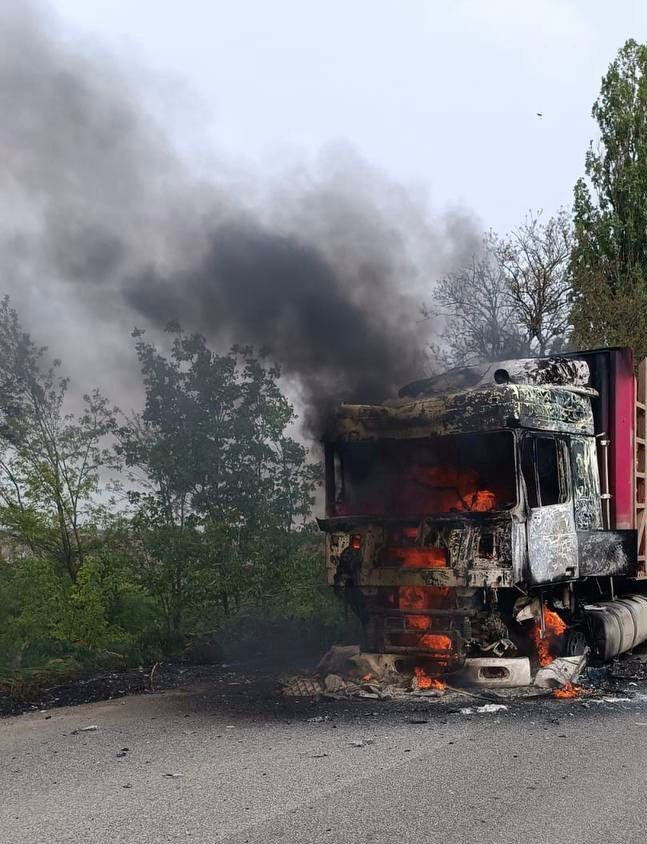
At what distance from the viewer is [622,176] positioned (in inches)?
1002

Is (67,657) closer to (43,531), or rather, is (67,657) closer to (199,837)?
(43,531)

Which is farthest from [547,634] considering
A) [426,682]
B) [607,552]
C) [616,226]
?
[616,226]

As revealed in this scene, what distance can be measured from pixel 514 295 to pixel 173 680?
568 inches

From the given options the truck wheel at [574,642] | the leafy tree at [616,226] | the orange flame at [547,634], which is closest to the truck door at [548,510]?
the orange flame at [547,634]

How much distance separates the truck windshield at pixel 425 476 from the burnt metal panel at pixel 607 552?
137cm

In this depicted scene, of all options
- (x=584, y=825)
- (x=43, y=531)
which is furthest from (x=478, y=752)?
A: (x=43, y=531)

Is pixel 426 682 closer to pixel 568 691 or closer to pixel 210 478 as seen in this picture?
pixel 568 691

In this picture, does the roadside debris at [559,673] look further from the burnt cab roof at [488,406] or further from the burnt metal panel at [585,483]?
the burnt cab roof at [488,406]

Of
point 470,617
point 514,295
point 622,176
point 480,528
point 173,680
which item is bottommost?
point 173,680

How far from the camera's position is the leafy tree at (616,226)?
20.7m

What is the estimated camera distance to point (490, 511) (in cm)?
905

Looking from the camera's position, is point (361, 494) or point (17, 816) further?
point (361, 494)

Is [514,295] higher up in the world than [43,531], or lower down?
higher up

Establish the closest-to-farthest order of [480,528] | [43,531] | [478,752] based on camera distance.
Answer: [478,752]
[480,528]
[43,531]
